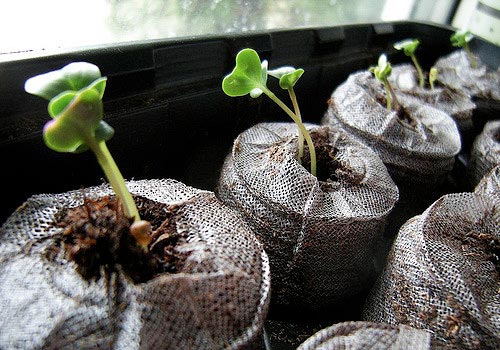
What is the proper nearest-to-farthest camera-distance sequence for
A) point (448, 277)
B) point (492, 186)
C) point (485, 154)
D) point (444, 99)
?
point (448, 277) → point (492, 186) → point (485, 154) → point (444, 99)

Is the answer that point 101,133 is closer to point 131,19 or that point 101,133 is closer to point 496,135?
point 131,19

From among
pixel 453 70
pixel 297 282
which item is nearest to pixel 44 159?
pixel 297 282

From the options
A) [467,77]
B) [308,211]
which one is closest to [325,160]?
[308,211]

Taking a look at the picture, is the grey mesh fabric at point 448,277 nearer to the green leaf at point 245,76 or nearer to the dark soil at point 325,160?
the dark soil at point 325,160

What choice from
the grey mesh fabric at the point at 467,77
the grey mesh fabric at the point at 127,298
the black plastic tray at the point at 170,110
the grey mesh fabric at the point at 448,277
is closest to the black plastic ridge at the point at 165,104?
the black plastic tray at the point at 170,110

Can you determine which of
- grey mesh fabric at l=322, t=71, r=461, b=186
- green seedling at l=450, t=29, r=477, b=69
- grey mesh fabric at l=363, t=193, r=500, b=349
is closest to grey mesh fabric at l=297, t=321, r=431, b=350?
grey mesh fabric at l=363, t=193, r=500, b=349

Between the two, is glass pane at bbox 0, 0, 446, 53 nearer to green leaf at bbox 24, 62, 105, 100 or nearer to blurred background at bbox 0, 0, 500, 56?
blurred background at bbox 0, 0, 500, 56
